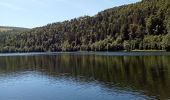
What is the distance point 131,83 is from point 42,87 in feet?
64.2

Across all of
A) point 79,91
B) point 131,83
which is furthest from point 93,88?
point 131,83

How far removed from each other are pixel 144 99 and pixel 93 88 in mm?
15424

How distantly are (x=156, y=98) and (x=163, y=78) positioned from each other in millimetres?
20935

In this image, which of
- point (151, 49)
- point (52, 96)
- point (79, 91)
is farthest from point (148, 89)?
point (151, 49)

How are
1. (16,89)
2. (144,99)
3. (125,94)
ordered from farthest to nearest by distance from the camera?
(16,89), (125,94), (144,99)

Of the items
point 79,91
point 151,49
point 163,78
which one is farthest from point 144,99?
point 151,49

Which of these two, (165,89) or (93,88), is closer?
(165,89)

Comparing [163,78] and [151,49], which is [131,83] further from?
[151,49]

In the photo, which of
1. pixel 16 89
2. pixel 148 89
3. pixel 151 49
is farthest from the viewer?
pixel 151 49

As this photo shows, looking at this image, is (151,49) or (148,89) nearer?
(148,89)

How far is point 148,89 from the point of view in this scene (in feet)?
193

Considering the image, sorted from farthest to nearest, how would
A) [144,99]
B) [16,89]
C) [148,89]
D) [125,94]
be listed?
1. [16,89]
2. [148,89]
3. [125,94]
4. [144,99]

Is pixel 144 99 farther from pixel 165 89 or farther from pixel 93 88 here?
pixel 93 88

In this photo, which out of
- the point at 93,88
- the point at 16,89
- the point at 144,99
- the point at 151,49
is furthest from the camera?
the point at 151,49
